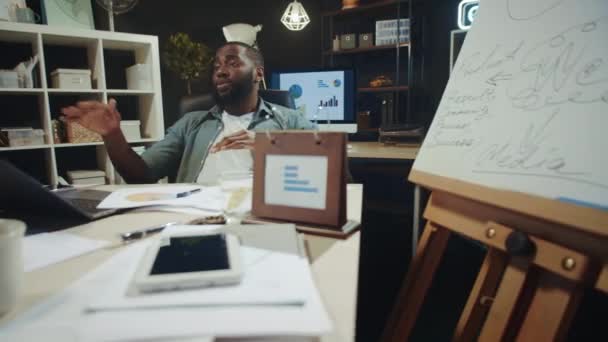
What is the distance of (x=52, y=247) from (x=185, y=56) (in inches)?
111

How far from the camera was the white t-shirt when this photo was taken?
1.40m

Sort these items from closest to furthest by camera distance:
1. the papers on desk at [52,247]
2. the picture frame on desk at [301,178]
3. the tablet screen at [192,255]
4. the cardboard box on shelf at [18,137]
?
the tablet screen at [192,255], the papers on desk at [52,247], the picture frame on desk at [301,178], the cardboard box on shelf at [18,137]

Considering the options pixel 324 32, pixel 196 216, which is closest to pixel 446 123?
pixel 196 216

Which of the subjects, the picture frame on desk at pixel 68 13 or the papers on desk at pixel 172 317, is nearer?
the papers on desk at pixel 172 317

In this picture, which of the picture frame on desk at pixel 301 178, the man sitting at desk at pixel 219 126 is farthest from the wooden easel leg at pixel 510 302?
the man sitting at desk at pixel 219 126

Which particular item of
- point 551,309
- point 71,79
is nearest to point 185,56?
point 71,79

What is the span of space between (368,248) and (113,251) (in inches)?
85.3

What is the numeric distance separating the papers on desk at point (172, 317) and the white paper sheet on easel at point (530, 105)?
53 cm

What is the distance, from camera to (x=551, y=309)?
0.64 m

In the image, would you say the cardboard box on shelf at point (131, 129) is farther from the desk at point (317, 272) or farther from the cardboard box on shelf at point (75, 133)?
the desk at point (317, 272)

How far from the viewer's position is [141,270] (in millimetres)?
459

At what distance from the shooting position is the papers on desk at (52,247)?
1.90 feet

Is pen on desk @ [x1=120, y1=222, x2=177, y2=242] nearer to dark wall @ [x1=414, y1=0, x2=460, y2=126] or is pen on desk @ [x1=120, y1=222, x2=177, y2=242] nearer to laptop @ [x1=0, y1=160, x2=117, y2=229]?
A: laptop @ [x1=0, y1=160, x2=117, y2=229]

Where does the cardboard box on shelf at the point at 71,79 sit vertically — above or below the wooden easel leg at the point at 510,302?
above
